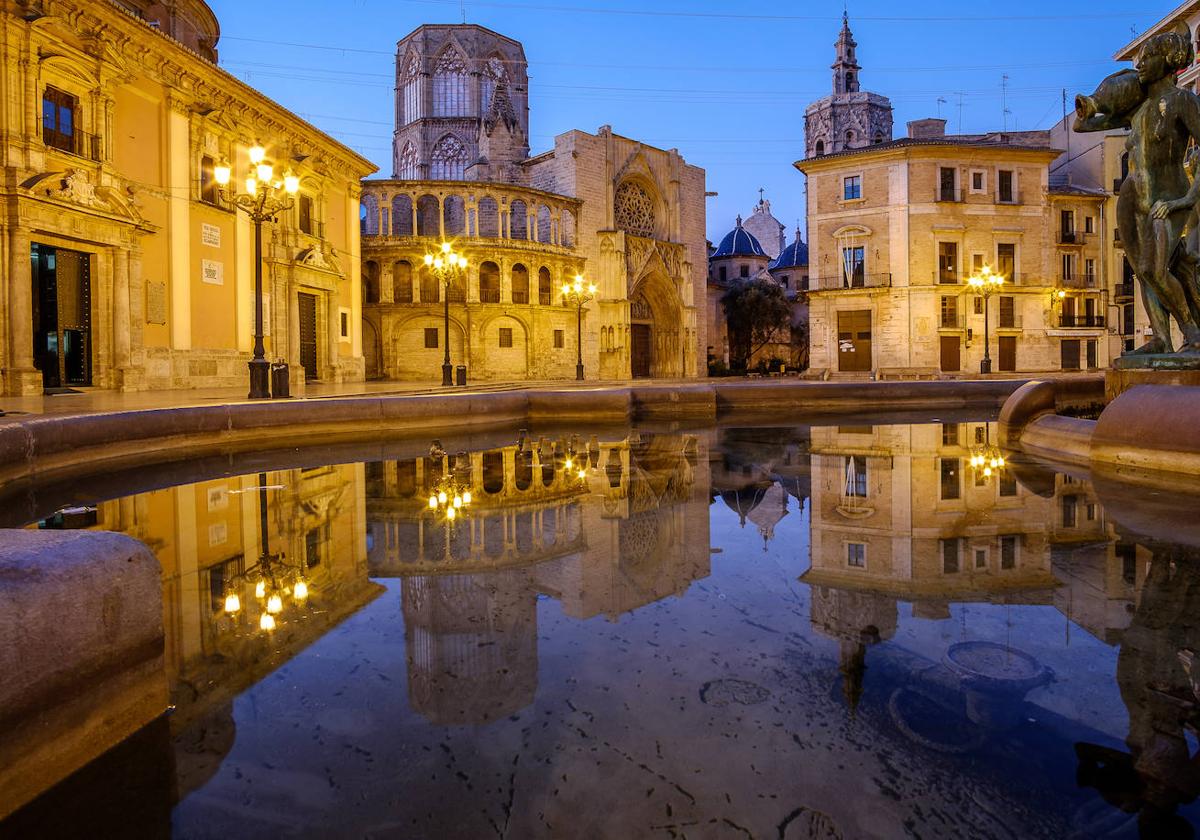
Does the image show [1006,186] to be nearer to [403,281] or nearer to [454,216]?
[454,216]

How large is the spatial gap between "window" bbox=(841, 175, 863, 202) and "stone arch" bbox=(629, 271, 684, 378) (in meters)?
11.5

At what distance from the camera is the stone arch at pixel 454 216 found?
40.2 meters

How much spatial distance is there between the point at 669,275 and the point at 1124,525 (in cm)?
4161

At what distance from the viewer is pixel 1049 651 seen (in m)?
2.41

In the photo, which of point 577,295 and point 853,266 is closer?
point 577,295

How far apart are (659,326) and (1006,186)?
65.4ft

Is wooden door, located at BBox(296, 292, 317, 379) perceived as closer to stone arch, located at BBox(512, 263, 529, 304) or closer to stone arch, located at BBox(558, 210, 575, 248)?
stone arch, located at BBox(512, 263, 529, 304)

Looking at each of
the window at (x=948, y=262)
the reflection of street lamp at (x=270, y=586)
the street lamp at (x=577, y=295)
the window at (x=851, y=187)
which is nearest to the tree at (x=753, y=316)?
the window at (x=851, y=187)

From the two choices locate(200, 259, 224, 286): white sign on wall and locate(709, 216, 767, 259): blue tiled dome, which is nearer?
locate(200, 259, 224, 286): white sign on wall

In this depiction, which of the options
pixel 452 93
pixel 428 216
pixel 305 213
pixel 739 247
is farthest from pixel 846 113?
pixel 305 213

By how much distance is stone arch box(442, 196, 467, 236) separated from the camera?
40219mm

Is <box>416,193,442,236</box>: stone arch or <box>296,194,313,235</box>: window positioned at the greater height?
<box>416,193,442,236</box>: stone arch

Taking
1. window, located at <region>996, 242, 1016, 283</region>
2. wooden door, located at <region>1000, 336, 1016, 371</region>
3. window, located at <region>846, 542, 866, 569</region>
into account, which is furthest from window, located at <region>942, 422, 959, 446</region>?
window, located at <region>996, 242, 1016, 283</region>

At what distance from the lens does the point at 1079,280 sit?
125 feet
